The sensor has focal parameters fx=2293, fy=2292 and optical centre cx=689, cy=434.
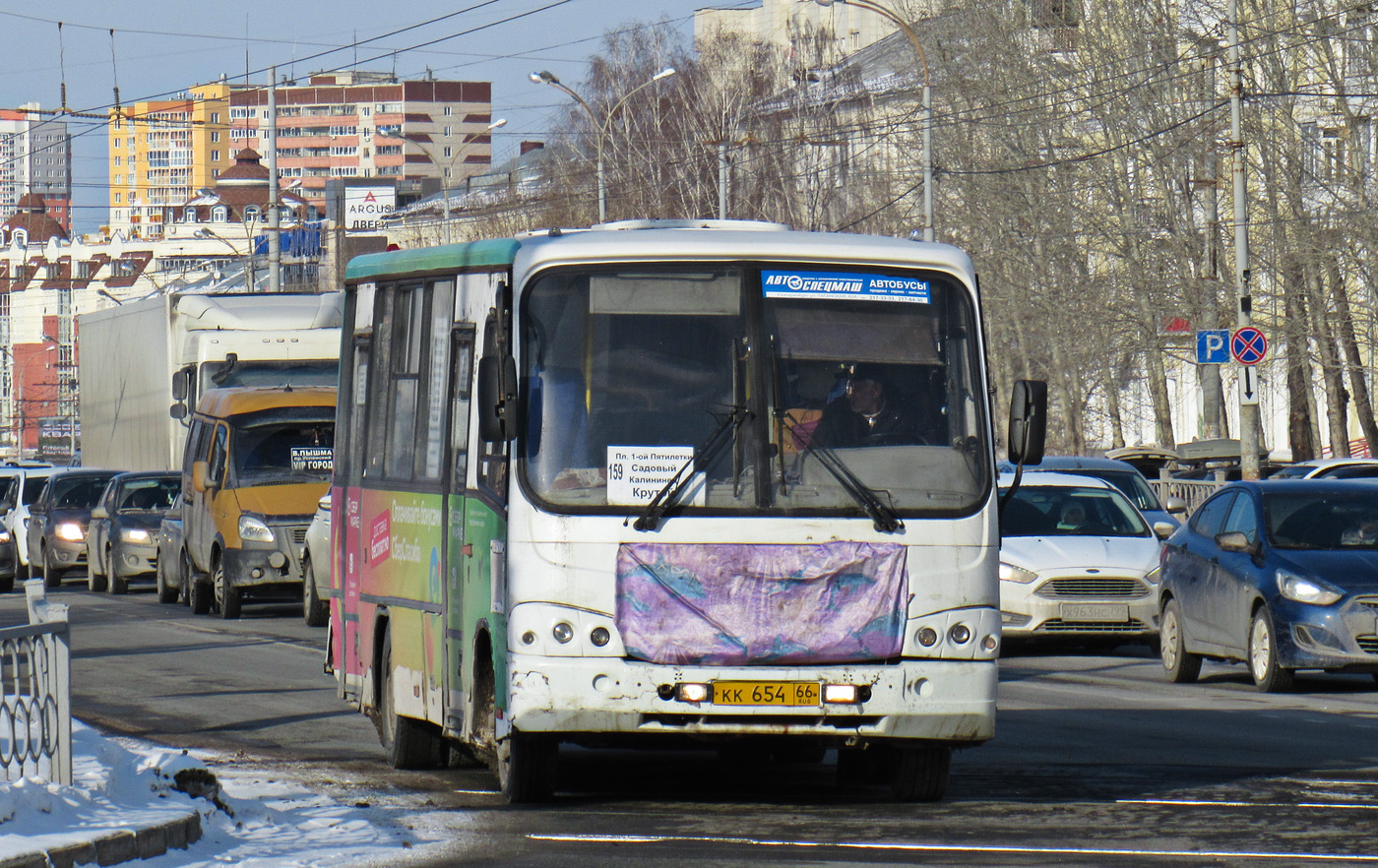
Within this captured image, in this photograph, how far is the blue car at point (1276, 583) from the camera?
15.1m

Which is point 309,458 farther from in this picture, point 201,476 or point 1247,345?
point 1247,345

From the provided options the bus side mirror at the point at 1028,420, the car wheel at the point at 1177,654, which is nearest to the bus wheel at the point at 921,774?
the bus side mirror at the point at 1028,420

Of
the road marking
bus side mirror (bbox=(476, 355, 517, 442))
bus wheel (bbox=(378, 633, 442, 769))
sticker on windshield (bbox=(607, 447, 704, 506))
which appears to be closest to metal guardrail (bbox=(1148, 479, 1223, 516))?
bus wheel (bbox=(378, 633, 442, 769))

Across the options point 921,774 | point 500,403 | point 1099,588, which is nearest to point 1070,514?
point 1099,588

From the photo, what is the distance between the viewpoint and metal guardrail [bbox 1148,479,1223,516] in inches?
1210

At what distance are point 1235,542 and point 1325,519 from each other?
0.72 meters

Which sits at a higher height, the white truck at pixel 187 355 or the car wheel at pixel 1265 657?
the white truck at pixel 187 355

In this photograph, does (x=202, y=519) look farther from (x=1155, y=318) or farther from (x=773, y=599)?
(x=1155, y=318)

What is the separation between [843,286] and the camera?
31.0 ft

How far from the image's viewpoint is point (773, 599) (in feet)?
29.6

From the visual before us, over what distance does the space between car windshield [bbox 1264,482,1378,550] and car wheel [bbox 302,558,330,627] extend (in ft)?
33.0

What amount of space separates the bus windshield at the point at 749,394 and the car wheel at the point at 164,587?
1958cm

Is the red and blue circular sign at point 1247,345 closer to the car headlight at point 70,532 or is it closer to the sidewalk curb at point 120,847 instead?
the car headlight at point 70,532

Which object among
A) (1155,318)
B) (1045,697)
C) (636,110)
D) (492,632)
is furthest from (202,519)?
(636,110)
